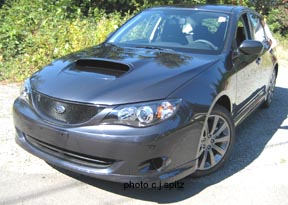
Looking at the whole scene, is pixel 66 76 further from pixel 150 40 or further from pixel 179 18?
pixel 179 18

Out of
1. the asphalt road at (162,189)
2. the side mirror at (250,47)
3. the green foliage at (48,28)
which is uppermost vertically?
the side mirror at (250,47)

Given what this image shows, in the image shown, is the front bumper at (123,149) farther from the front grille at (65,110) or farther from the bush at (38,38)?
the bush at (38,38)

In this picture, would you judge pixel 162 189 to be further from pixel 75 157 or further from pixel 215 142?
pixel 75 157

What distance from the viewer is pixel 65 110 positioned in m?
3.18

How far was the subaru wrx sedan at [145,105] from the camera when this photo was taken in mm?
3041

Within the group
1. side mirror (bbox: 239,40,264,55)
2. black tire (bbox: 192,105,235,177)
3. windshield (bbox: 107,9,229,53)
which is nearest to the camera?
black tire (bbox: 192,105,235,177)

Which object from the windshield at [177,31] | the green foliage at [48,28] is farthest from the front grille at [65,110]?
the green foliage at [48,28]

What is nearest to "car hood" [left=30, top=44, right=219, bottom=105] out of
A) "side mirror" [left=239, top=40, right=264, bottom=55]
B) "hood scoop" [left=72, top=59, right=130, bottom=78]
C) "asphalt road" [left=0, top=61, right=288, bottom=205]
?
"hood scoop" [left=72, top=59, right=130, bottom=78]

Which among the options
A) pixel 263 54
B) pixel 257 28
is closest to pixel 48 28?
pixel 257 28

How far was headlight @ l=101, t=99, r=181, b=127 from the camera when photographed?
3035 mm

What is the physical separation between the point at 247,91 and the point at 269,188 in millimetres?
1281

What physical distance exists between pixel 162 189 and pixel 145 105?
0.92 meters

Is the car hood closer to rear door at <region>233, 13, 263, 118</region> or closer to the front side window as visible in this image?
rear door at <region>233, 13, 263, 118</region>

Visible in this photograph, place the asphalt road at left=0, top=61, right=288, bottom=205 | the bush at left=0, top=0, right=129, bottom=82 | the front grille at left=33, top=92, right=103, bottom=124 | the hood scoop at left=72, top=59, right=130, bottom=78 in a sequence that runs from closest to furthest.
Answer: the front grille at left=33, top=92, right=103, bottom=124
the asphalt road at left=0, top=61, right=288, bottom=205
the hood scoop at left=72, top=59, right=130, bottom=78
the bush at left=0, top=0, right=129, bottom=82
